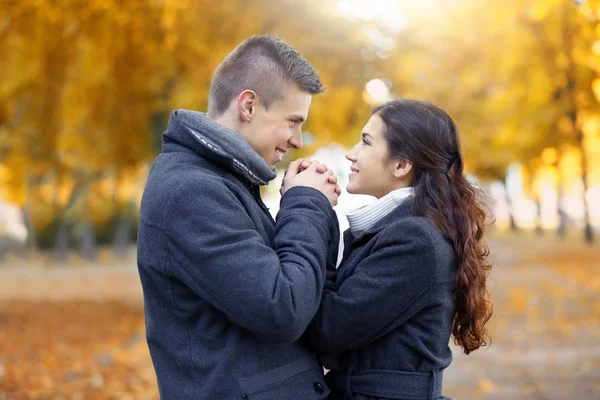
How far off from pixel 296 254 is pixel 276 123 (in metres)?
0.50

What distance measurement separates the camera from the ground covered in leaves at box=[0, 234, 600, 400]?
294 inches

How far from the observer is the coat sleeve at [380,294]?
239 centimetres

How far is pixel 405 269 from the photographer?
244cm

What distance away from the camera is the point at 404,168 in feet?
8.91

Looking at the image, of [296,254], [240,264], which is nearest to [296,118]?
[296,254]

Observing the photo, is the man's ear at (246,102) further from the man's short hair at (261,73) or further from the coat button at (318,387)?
the coat button at (318,387)

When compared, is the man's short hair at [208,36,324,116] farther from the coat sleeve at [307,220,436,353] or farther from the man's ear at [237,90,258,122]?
the coat sleeve at [307,220,436,353]

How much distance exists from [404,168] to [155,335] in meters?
1.06

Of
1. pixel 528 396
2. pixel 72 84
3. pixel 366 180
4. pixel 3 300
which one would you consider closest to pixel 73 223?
pixel 3 300

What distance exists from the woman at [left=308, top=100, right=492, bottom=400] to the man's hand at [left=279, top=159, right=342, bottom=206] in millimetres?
222

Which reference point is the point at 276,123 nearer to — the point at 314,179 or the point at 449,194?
the point at 314,179

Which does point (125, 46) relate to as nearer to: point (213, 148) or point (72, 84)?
point (72, 84)

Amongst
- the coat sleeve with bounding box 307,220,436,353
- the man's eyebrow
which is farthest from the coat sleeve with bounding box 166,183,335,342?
the man's eyebrow

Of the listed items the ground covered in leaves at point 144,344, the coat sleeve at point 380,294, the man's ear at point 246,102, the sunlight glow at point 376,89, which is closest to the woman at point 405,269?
the coat sleeve at point 380,294
